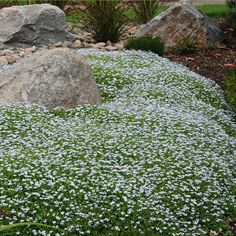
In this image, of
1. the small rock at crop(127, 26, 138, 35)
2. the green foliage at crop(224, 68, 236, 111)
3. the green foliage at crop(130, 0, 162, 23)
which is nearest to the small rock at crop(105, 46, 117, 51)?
the small rock at crop(127, 26, 138, 35)

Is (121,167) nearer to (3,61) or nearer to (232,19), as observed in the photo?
(3,61)

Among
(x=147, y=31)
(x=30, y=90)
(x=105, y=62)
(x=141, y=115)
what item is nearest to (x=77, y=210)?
(x=141, y=115)

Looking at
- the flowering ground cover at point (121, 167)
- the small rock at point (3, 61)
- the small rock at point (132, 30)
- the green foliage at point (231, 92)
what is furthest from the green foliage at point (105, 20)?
the flowering ground cover at point (121, 167)

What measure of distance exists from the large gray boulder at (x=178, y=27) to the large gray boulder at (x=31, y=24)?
92.1 inches

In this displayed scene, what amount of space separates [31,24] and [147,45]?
141 inches

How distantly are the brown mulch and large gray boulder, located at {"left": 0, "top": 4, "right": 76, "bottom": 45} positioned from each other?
342 cm

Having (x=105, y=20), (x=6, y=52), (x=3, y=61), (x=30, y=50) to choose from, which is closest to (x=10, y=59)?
(x=3, y=61)

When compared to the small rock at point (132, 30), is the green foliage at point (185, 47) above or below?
above

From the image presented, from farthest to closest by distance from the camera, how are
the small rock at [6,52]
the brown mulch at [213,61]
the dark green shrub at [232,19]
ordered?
the dark green shrub at [232,19] < the small rock at [6,52] < the brown mulch at [213,61]

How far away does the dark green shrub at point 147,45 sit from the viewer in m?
15.0

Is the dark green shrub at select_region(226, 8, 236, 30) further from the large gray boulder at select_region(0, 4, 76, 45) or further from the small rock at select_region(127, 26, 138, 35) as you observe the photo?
the large gray boulder at select_region(0, 4, 76, 45)

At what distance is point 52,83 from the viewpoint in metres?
10.1

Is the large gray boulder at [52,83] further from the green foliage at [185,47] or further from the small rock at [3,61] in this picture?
the green foliage at [185,47]

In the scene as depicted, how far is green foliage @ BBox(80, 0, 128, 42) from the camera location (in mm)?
17008
